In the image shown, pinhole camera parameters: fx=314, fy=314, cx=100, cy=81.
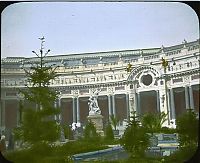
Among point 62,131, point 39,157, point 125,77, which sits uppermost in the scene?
point 125,77

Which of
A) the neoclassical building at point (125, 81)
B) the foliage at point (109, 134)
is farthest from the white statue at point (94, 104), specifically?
the foliage at point (109, 134)

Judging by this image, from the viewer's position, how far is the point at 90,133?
2273mm

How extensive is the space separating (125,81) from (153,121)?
14.2 inches

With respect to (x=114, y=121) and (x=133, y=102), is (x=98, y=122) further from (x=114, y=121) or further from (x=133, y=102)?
(x=133, y=102)

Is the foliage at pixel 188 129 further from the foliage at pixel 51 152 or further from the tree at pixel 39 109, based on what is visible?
the tree at pixel 39 109

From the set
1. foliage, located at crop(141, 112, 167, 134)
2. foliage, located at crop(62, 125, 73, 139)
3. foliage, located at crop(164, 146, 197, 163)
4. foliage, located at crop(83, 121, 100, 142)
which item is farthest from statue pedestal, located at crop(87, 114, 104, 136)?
foliage, located at crop(164, 146, 197, 163)

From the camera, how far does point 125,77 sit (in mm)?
2357

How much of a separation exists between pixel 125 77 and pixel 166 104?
0.37 meters

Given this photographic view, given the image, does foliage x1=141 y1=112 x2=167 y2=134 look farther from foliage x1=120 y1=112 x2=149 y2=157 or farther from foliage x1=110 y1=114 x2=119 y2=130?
foliage x1=110 y1=114 x2=119 y2=130

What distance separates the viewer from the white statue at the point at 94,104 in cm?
231

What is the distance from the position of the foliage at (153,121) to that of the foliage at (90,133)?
35 cm

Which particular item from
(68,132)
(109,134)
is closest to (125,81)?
(109,134)

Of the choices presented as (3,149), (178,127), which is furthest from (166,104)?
(3,149)

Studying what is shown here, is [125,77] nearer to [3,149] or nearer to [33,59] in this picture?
[33,59]
